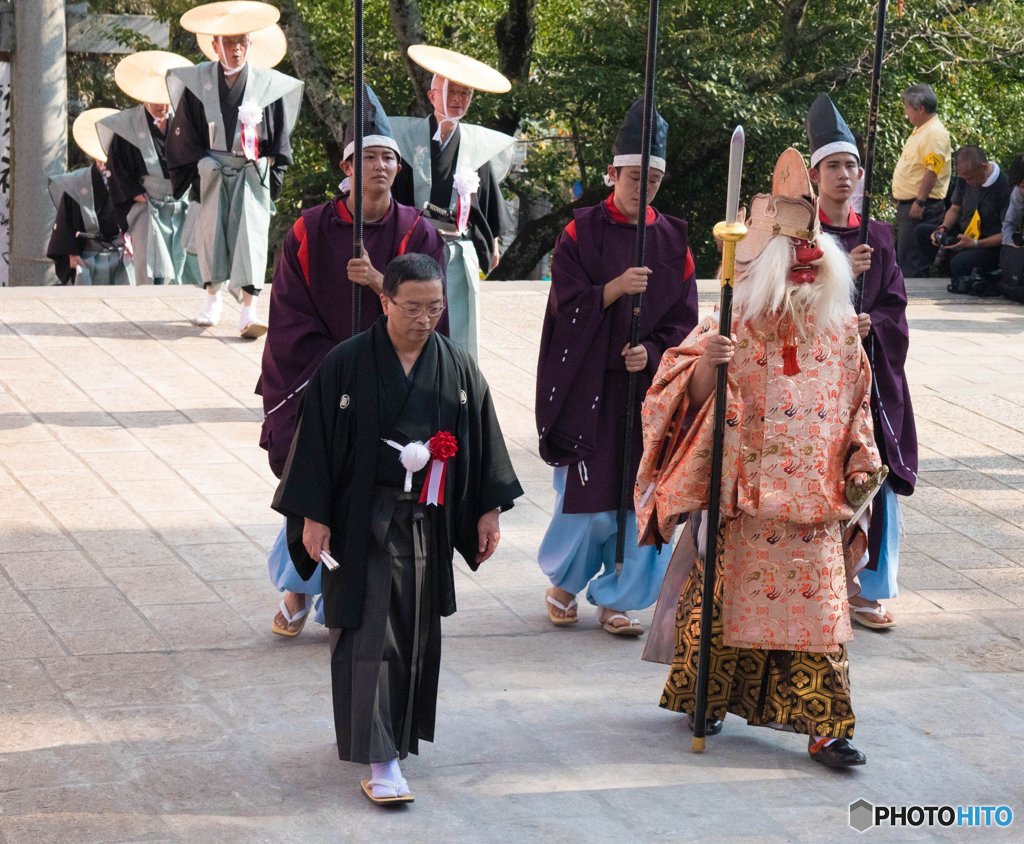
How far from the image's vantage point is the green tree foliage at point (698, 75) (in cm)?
1442

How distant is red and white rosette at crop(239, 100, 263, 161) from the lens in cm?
1020

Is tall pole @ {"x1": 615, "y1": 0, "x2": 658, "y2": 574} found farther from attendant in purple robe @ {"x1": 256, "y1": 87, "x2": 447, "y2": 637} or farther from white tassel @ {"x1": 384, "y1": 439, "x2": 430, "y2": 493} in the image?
white tassel @ {"x1": 384, "y1": 439, "x2": 430, "y2": 493}

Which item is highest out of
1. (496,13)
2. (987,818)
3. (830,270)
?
(496,13)

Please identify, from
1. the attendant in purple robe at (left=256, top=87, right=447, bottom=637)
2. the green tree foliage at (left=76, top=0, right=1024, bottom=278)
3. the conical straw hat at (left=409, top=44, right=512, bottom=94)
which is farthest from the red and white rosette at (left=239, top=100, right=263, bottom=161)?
the green tree foliage at (left=76, top=0, right=1024, bottom=278)

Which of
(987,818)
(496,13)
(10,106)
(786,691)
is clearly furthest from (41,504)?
(496,13)

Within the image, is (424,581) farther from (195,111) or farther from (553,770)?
(195,111)

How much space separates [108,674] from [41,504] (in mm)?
2008

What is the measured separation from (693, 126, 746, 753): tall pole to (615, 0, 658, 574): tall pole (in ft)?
2.78

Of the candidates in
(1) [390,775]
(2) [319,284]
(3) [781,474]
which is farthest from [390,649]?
(2) [319,284]

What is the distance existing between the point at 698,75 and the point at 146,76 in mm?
5087

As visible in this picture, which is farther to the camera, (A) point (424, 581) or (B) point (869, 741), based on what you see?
(B) point (869, 741)

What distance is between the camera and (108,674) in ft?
17.8

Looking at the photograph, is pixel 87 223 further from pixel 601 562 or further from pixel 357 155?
pixel 357 155

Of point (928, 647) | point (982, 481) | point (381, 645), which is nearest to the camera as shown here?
point (381, 645)
